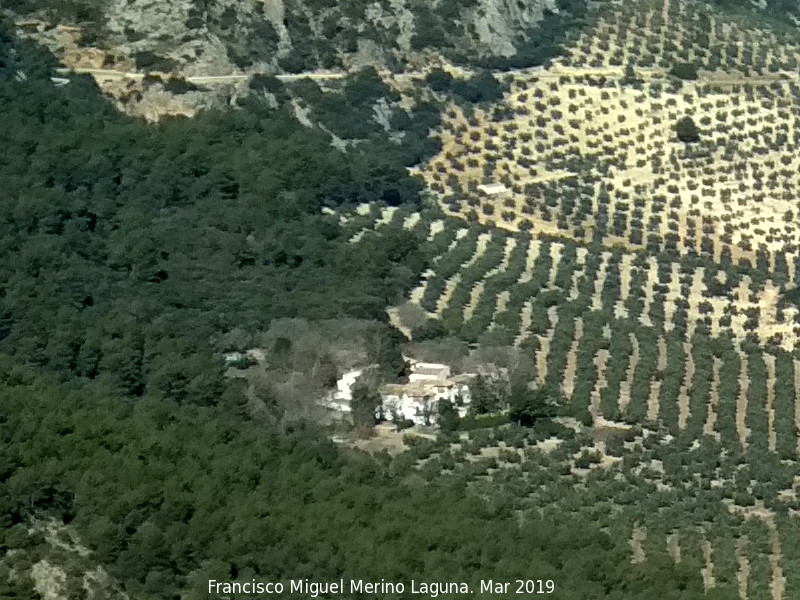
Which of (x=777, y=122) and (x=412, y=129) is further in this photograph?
(x=777, y=122)

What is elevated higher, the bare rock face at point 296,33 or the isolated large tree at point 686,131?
the bare rock face at point 296,33

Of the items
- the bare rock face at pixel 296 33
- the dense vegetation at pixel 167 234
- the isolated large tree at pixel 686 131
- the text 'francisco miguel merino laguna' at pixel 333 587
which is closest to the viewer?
the text 'francisco miguel merino laguna' at pixel 333 587

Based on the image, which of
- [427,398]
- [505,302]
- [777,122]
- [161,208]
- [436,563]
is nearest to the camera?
[436,563]

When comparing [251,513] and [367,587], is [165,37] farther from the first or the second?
[367,587]

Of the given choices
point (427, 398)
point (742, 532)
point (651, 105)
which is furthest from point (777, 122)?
point (742, 532)

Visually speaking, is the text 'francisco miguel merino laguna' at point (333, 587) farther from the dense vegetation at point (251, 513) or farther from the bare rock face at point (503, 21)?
A: the bare rock face at point (503, 21)

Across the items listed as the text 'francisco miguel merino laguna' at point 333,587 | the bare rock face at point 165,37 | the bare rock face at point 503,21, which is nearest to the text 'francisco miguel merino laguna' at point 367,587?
the text 'francisco miguel merino laguna' at point 333,587

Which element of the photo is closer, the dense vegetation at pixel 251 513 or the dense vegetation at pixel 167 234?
the dense vegetation at pixel 251 513

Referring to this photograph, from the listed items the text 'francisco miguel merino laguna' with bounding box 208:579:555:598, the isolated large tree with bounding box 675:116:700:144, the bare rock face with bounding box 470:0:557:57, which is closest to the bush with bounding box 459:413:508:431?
the text 'francisco miguel merino laguna' with bounding box 208:579:555:598

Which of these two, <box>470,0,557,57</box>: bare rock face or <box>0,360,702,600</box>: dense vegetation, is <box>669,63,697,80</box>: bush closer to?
<box>470,0,557,57</box>: bare rock face

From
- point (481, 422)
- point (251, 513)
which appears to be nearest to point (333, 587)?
point (251, 513)

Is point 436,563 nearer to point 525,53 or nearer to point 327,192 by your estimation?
point 327,192
